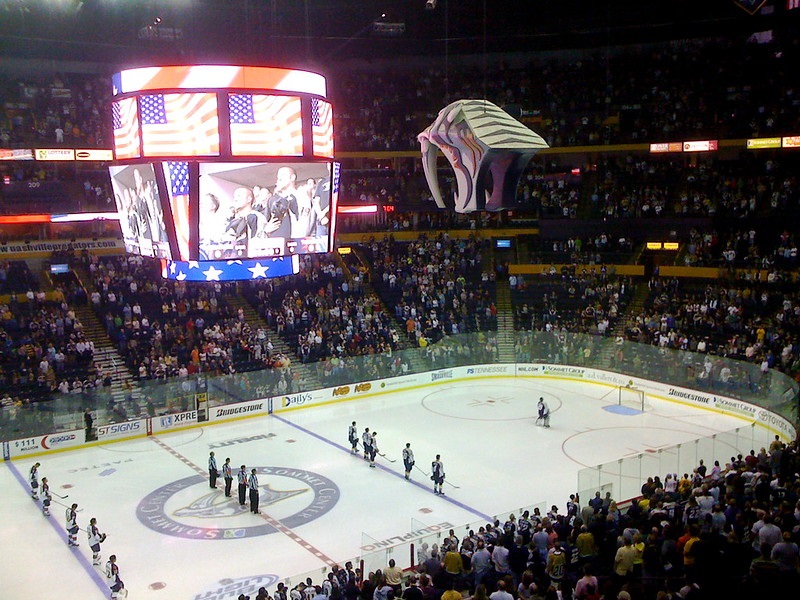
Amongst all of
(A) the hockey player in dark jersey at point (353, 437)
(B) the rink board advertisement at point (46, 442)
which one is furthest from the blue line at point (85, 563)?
(A) the hockey player in dark jersey at point (353, 437)

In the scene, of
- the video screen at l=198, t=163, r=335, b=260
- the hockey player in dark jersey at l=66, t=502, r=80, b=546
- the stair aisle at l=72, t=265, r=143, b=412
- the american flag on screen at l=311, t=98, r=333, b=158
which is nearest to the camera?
the video screen at l=198, t=163, r=335, b=260

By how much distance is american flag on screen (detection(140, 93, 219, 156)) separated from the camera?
14.5 meters

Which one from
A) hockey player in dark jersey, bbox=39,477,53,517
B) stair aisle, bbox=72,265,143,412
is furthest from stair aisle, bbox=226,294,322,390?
hockey player in dark jersey, bbox=39,477,53,517

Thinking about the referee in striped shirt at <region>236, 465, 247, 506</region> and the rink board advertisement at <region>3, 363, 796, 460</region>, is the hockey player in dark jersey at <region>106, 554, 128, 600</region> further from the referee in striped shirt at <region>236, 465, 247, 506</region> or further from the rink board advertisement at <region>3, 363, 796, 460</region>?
the rink board advertisement at <region>3, 363, 796, 460</region>

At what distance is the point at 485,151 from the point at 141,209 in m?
7.00

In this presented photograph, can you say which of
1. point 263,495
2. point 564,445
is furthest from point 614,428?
point 263,495

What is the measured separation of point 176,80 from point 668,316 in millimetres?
21112

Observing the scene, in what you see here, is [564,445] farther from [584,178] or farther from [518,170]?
[584,178]

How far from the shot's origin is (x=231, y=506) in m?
18.7

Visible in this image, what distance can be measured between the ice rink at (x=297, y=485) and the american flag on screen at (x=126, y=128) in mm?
8060

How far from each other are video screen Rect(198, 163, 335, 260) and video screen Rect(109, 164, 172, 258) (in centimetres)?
97

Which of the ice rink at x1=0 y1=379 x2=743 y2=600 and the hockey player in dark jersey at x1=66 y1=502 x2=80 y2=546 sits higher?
the hockey player in dark jersey at x1=66 y1=502 x2=80 y2=546

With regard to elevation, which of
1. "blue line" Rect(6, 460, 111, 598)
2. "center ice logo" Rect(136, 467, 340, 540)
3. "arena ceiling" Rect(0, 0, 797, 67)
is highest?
"arena ceiling" Rect(0, 0, 797, 67)

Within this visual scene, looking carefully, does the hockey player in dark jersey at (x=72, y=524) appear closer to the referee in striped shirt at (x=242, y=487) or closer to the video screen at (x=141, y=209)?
the referee in striped shirt at (x=242, y=487)
